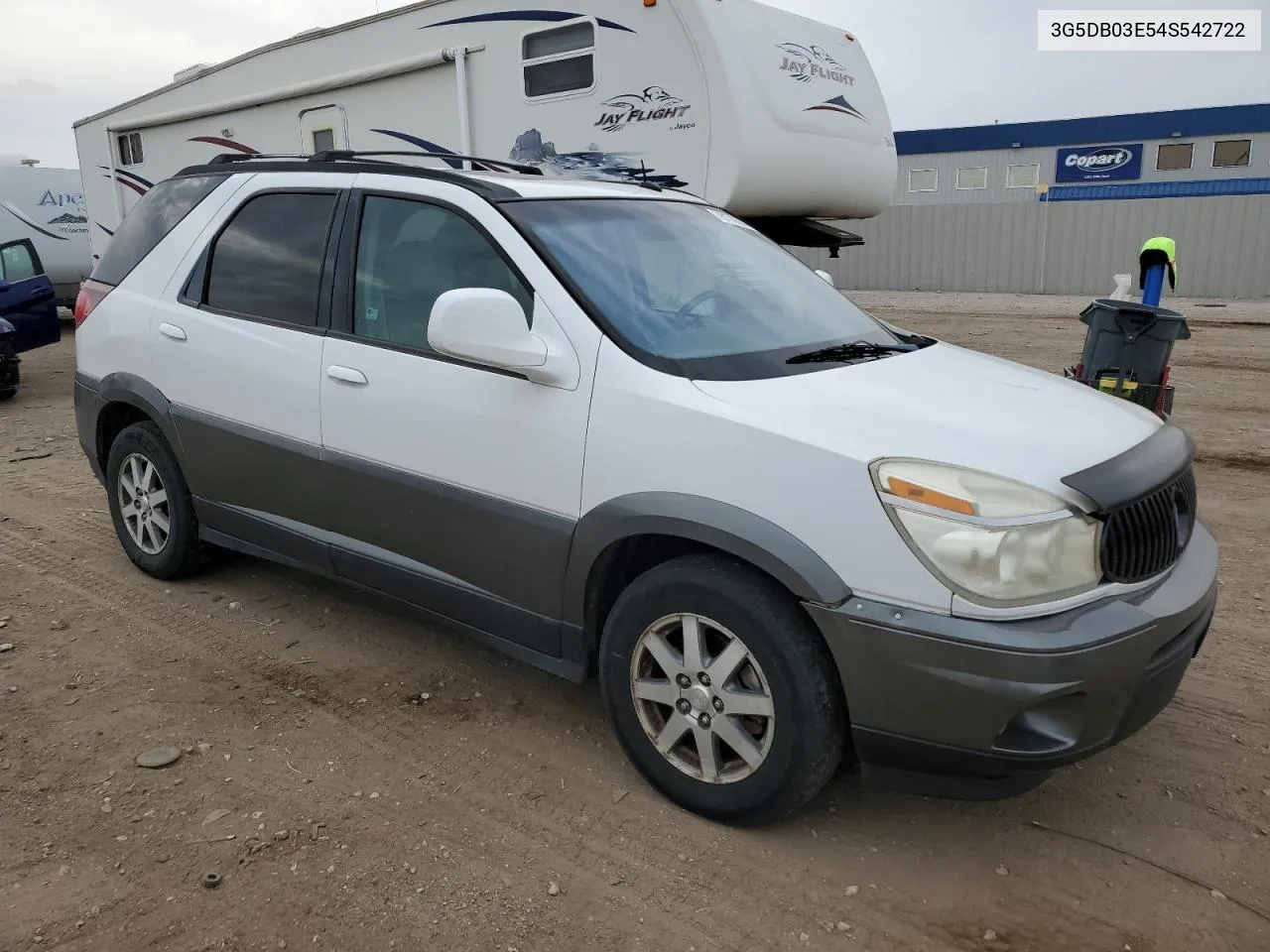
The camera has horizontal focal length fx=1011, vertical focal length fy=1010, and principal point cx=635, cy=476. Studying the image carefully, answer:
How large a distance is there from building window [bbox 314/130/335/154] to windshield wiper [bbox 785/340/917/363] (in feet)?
21.9

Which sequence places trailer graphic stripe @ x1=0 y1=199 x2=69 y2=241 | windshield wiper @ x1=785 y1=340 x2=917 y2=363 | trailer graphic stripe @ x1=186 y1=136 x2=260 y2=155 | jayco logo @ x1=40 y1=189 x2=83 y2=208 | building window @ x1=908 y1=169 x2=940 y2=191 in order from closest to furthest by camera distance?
windshield wiper @ x1=785 y1=340 x2=917 y2=363 → trailer graphic stripe @ x1=186 y1=136 x2=260 y2=155 → trailer graphic stripe @ x1=0 y1=199 x2=69 y2=241 → jayco logo @ x1=40 y1=189 x2=83 y2=208 → building window @ x1=908 y1=169 x2=940 y2=191

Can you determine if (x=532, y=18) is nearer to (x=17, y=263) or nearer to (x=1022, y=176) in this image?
(x=17, y=263)

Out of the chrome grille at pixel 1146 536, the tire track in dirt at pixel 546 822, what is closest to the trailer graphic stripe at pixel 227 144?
the tire track in dirt at pixel 546 822

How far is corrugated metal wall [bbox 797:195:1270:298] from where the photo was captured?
20.3 metres

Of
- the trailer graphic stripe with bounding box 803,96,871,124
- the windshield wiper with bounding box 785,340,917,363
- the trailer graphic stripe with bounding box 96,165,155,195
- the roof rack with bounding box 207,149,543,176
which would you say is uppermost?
the trailer graphic stripe with bounding box 803,96,871,124

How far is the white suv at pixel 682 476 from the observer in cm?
254

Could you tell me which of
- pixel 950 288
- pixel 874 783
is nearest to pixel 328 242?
pixel 874 783

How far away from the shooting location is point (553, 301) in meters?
3.24

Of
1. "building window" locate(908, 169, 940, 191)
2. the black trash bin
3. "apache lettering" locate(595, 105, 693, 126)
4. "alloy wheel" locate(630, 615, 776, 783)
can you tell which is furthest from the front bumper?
"building window" locate(908, 169, 940, 191)

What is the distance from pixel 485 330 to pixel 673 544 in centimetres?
87

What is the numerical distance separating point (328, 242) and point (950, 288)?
74.4ft

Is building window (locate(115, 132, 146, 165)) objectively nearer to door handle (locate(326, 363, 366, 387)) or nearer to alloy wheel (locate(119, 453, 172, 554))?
alloy wheel (locate(119, 453, 172, 554))

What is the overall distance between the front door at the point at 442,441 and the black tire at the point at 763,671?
353mm

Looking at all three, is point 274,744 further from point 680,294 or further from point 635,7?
point 635,7
